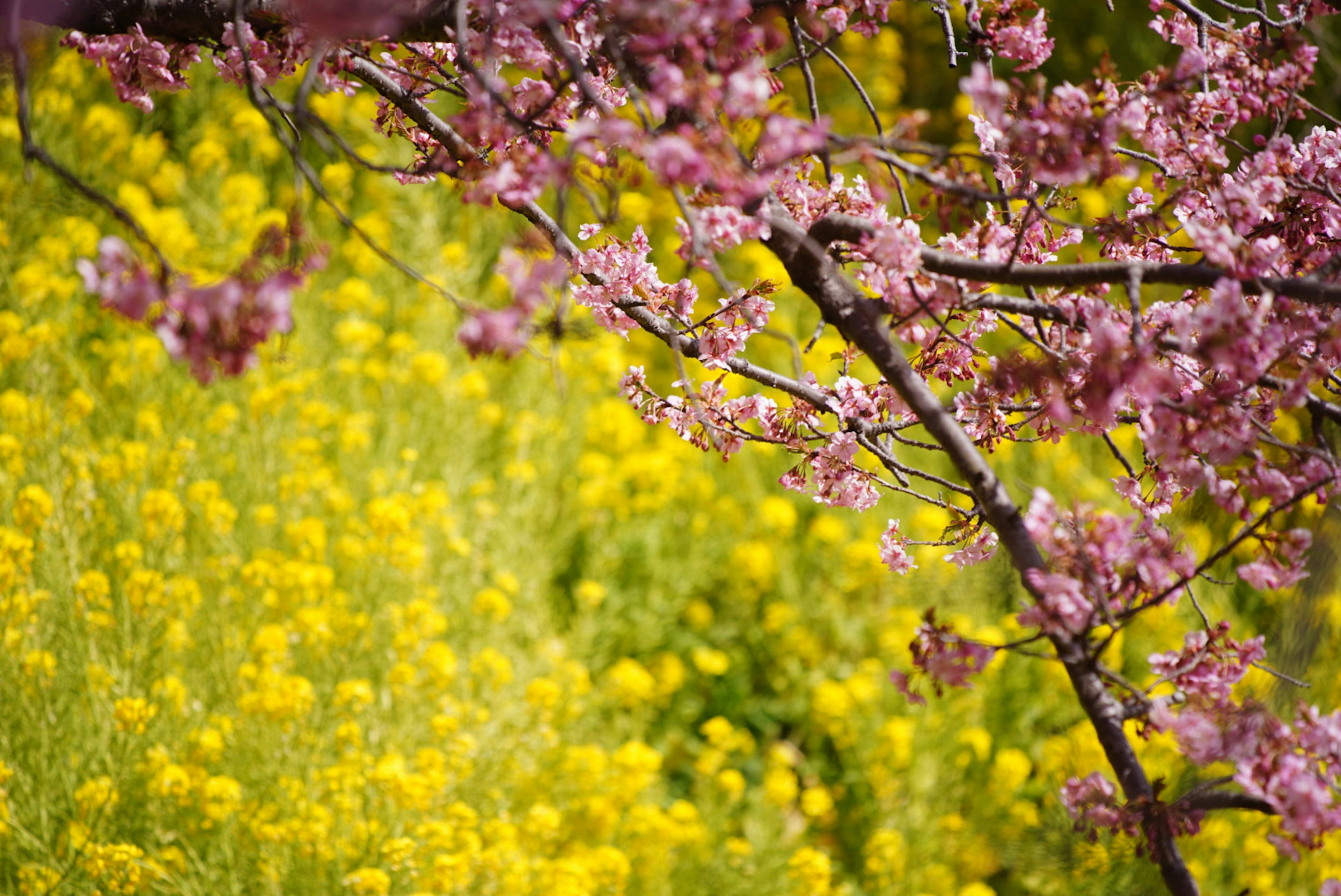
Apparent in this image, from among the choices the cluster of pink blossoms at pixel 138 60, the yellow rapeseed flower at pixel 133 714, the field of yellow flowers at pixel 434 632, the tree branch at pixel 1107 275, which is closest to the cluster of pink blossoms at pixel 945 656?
the tree branch at pixel 1107 275

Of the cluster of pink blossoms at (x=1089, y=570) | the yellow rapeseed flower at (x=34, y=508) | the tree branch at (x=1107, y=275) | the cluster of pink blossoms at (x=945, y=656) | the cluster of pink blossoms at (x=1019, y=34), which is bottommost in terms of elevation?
the cluster of pink blossoms at (x=945, y=656)

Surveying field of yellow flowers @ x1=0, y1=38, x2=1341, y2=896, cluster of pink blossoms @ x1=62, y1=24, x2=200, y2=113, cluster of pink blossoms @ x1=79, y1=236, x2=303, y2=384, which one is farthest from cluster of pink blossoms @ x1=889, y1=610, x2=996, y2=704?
cluster of pink blossoms @ x1=62, y1=24, x2=200, y2=113

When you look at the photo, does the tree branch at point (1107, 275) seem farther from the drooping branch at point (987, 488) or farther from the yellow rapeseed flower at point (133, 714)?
the yellow rapeseed flower at point (133, 714)

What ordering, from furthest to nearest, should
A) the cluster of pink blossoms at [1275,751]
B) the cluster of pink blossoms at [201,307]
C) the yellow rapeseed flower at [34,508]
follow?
the yellow rapeseed flower at [34,508] < the cluster of pink blossoms at [1275,751] < the cluster of pink blossoms at [201,307]

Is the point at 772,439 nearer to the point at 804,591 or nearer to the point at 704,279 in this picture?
the point at 804,591

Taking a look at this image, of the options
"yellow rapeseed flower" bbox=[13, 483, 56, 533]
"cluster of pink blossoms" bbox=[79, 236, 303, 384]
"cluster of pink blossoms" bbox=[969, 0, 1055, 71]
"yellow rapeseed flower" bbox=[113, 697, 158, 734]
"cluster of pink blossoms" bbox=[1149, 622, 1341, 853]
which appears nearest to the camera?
"cluster of pink blossoms" bbox=[79, 236, 303, 384]

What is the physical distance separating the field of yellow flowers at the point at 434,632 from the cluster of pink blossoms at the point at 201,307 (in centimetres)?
103

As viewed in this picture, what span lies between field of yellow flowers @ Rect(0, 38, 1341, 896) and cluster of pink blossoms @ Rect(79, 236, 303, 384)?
3.37 ft

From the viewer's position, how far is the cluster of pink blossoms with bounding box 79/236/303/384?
2.47ft

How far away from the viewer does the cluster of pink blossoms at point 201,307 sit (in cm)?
75

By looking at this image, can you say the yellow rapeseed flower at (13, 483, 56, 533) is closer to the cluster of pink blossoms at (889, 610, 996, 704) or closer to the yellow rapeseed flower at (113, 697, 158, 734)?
the yellow rapeseed flower at (113, 697, 158, 734)

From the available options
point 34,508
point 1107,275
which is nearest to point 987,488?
point 1107,275

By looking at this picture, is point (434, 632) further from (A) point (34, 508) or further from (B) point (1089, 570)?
(B) point (1089, 570)

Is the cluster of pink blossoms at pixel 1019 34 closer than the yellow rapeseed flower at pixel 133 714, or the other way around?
the cluster of pink blossoms at pixel 1019 34
